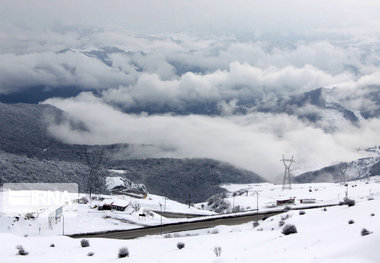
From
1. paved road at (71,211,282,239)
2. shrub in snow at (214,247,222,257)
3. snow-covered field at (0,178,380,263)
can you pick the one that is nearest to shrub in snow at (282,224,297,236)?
snow-covered field at (0,178,380,263)

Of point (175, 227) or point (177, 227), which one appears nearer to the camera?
point (175, 227)

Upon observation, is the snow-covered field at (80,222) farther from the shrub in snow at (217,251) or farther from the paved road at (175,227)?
the shrub in snow at (217,251)

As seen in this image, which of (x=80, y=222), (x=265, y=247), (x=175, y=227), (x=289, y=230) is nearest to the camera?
(x=265, y=247)

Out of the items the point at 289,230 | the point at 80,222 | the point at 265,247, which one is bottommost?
the point at 265,247

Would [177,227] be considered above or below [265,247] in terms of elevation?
below

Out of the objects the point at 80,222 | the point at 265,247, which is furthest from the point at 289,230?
the point at 80,222

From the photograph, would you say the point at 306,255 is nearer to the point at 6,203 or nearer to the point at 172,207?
the point at 6,203

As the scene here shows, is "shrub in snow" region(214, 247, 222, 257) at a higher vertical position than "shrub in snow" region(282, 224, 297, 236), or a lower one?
lower

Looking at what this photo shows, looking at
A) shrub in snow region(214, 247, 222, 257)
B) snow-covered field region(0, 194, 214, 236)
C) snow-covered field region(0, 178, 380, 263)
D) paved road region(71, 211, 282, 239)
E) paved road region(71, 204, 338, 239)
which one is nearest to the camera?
snow-covered field region(0, 178, 380, 263)

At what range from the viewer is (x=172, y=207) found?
13950 centimetres

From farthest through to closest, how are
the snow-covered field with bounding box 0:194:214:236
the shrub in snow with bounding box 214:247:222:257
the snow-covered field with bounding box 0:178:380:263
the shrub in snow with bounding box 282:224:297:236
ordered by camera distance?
the snow-covered field with bounding box 0:194:214:236 < the shrub in snow with bounding box 282:224:297:236 < the shrub in snow with bounding box 214:247:222:257 < the snow-covered field with bounding box 0:178:380:263

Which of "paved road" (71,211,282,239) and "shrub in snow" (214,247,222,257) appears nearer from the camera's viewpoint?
"shrub in snow" (214,247,222,257)

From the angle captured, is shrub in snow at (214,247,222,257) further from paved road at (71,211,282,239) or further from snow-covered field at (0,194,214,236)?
snow-covered field at (0,194,214,236)

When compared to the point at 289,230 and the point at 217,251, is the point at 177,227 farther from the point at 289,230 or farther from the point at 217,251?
the point at 217,251
